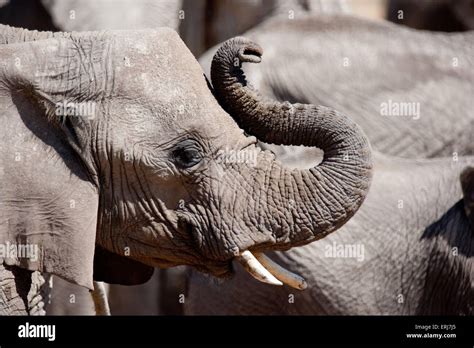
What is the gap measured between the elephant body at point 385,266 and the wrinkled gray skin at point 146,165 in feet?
4.11

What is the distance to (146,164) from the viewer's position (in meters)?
3.39

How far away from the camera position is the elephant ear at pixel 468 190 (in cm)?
468

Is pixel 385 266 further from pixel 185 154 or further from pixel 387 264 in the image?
pixel 185 154

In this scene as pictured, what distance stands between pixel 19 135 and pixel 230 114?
46 centimetres

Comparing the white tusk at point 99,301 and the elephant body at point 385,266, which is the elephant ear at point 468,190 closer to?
the elephant body at point 385,266

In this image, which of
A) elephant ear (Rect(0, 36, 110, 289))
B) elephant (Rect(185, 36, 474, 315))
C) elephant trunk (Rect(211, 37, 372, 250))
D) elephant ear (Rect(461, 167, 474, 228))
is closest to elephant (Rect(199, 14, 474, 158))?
elephant (Rect(185, 36, 474, 315))

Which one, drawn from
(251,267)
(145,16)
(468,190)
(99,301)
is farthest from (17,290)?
(145,16)

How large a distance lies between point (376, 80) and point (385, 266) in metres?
0.94

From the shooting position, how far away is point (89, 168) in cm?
340

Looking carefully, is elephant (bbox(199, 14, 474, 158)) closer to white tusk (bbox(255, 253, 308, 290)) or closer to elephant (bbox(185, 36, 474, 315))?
elephant (bbox(185, 36, 474, 315))

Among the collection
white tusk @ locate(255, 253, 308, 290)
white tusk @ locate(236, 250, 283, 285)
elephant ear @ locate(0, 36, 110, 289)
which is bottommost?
white tusk @ locate(255, 253, 308, 290)

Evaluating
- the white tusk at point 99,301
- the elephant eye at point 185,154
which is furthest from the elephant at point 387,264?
the elephant eye at point 185,154

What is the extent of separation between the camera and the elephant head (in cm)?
339

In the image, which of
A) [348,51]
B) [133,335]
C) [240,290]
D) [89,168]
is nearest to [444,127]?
[348,51]
